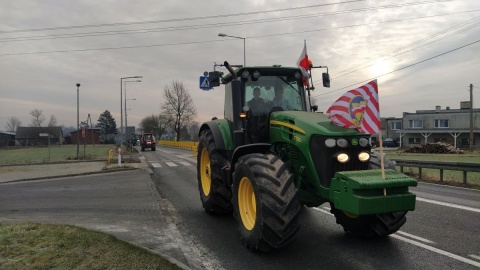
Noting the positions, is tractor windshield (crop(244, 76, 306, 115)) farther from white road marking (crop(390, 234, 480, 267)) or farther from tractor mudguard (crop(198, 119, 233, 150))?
white road marking (crop(390, 234, 480, 267))

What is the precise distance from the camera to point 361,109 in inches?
199

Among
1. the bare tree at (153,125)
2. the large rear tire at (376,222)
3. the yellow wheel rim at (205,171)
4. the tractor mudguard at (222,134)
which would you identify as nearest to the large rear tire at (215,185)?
the tractor mudguard at (222,134)

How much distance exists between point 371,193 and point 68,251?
12.8 feet

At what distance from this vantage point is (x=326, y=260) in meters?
4.96

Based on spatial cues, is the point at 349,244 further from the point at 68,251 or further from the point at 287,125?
the point at 68,251

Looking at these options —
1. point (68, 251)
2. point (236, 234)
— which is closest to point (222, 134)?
point (236, 234)

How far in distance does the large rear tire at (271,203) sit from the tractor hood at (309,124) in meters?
0.60

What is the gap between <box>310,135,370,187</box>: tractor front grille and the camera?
5074 mm

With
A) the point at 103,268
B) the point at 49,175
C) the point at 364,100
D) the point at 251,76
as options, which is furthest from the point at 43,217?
the point at 49,175

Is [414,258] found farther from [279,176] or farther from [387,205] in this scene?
[279,176]

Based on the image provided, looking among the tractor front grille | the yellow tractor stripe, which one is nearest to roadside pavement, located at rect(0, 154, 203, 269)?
the tractor front grille

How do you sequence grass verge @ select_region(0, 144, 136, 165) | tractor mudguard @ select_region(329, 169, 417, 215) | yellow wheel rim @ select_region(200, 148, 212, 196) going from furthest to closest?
grass verge @ select_region(0, 144, 136, 165) → yellow wheel rim @ select_region(200, 148, 212, 196) → tractor mudguard @ select_region(329, 169, 417, 215)

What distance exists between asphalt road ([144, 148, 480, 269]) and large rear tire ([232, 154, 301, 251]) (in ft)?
0.95

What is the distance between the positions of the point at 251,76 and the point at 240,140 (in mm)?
1167
